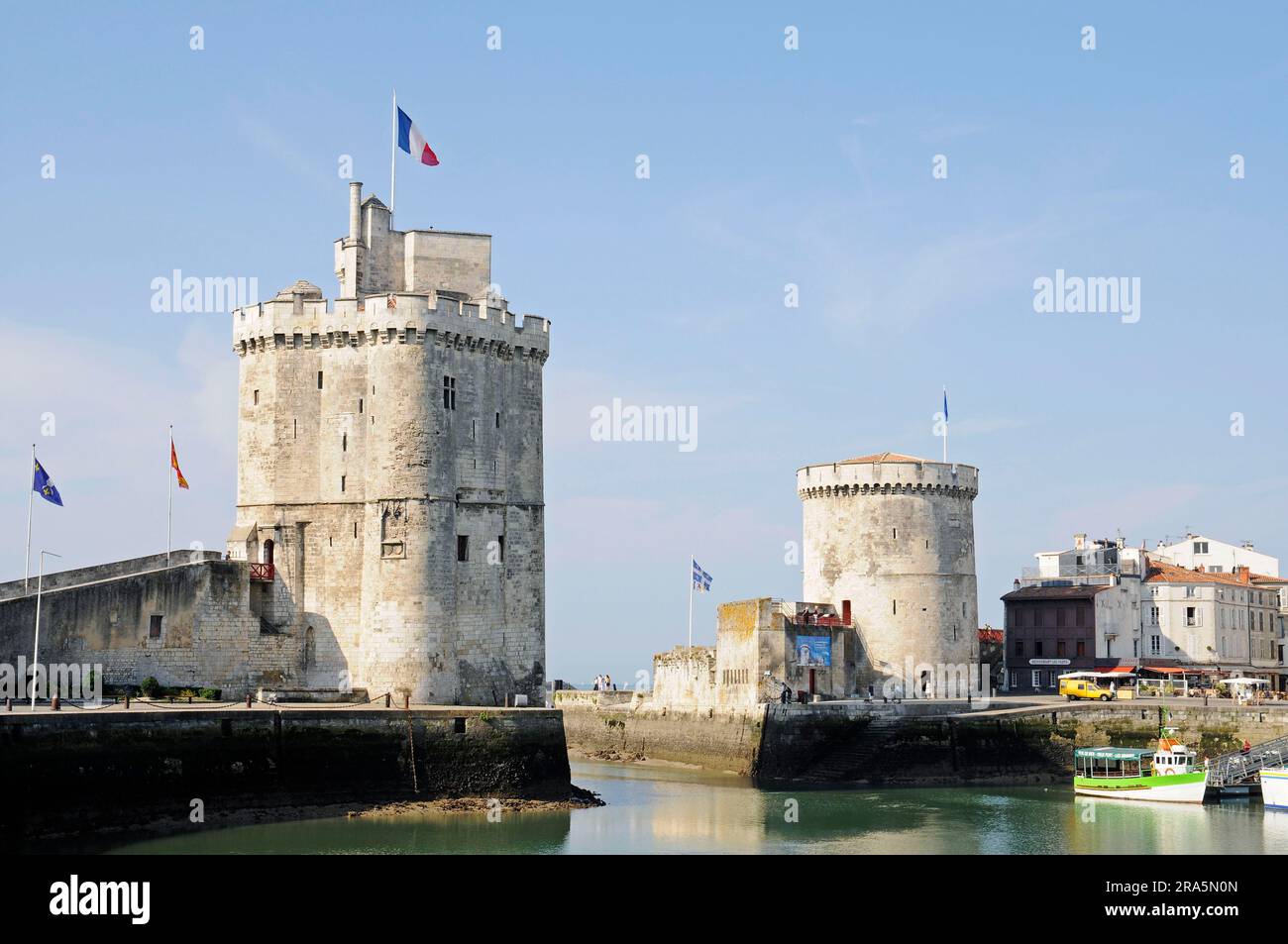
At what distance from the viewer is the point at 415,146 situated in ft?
147

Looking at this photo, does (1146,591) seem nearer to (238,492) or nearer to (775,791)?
(775,791)

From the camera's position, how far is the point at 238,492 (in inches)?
1816

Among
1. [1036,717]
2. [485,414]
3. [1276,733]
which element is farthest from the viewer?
[1036,717]

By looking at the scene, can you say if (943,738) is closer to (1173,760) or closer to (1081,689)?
(1173,760)

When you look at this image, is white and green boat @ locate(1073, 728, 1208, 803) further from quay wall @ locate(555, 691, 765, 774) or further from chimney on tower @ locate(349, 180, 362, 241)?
chimney on tower @ locate(349, 180, 362, 241)

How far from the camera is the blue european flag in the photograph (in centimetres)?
3800

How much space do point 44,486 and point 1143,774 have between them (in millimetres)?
31218

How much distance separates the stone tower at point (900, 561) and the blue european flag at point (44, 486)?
101ft

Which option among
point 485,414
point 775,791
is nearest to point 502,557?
point 485,414

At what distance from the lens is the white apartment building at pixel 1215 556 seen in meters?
79.7

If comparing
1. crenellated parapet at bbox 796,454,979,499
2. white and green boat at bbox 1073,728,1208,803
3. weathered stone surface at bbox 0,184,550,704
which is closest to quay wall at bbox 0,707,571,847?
weathered stone surface at bbox 0,184,550,704

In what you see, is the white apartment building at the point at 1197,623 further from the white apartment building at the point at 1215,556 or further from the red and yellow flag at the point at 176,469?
the red and yellow flag at the point at 176,469

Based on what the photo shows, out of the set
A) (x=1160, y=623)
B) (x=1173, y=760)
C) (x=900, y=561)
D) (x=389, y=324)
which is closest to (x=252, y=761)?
(x=389, y=324)
